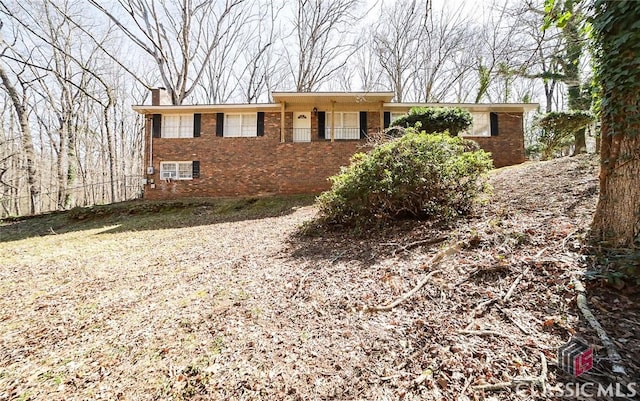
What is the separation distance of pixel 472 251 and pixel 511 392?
5.68 ft

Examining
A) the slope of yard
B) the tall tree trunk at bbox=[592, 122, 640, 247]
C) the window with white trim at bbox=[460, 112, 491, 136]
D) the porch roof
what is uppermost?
the porch roof

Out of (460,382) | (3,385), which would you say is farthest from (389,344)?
(3,385)

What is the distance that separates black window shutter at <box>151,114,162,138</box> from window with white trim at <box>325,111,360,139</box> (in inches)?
299

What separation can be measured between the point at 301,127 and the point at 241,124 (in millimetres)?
2766

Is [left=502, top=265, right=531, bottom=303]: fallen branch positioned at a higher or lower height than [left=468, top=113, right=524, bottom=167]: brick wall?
lower

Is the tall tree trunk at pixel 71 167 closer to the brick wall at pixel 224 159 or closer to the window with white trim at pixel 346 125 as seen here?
the brick wall at pixel 224 159

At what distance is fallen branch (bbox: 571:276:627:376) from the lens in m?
1.46

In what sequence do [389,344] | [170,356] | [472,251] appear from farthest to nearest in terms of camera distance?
[472,251]
[170,356]
[389,344]

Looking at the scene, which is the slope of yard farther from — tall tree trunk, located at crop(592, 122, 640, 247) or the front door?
the front door

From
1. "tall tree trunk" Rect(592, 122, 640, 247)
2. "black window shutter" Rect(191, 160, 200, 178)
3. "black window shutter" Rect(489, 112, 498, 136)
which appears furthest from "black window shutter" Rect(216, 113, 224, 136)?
"tall tree trunk" Rect(592, 122, 640, 247)

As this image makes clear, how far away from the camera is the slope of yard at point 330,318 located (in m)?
1.66

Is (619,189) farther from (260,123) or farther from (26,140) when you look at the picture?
(26,140)

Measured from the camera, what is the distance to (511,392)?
1.42 m

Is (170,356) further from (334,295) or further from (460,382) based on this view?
(460,382)
